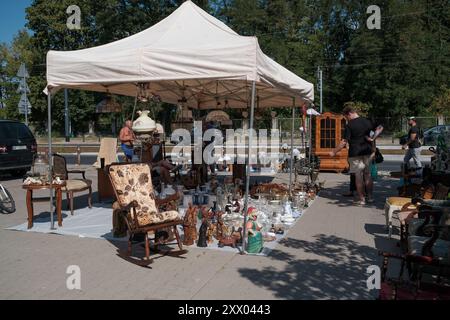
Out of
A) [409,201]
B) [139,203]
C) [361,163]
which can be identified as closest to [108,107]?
[139,203]

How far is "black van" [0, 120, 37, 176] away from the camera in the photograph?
12.9 m

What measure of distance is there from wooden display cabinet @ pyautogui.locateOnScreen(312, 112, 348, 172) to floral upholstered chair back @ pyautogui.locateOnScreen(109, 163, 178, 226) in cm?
961

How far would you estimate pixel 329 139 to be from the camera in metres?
14.3

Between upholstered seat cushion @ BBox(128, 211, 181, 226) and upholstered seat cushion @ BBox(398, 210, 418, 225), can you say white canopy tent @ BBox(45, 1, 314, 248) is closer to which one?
upholstered seat cushion @ BBox(128, 211, 181, 226)

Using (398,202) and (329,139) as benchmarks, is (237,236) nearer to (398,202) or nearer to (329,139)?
(398,202)

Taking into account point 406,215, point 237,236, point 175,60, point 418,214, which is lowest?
point 237,236

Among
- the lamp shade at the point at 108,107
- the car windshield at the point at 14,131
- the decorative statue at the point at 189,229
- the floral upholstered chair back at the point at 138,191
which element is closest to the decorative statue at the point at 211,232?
the decorative statue at the point at 189,229

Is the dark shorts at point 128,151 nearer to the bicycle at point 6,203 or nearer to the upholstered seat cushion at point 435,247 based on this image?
the bicycle at point 6,203

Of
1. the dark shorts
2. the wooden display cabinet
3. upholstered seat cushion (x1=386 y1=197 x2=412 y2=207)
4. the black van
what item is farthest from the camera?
the wooden display cabinet

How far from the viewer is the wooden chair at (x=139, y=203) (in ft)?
16.3

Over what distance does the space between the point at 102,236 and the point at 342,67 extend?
130ft

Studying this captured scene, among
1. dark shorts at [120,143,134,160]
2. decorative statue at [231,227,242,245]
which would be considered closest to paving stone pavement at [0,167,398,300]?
decorative statue at [231,227,242,245]

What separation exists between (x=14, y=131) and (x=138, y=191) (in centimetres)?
978

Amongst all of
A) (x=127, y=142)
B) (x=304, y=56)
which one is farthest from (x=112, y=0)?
(x=127, y=142)
